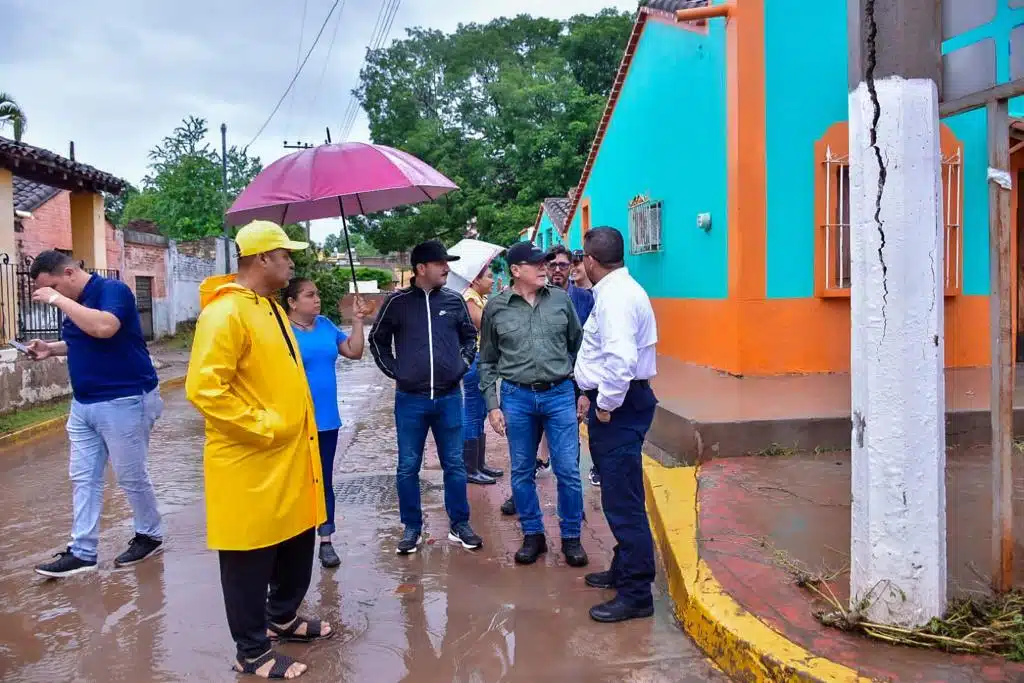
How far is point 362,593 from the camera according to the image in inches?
159

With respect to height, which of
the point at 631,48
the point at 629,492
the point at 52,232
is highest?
the point at 631,48

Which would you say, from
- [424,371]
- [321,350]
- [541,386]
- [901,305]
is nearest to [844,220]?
[541,386]

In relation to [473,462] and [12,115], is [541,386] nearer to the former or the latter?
[473,462]

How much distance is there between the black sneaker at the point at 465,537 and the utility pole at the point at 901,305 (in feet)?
7.31

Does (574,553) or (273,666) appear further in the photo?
(574,553)

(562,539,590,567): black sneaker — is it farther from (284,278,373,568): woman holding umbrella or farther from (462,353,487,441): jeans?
(462,353,487,441): jeans

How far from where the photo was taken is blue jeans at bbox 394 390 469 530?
4.50 m

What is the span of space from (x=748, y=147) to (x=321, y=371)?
17.4 feet

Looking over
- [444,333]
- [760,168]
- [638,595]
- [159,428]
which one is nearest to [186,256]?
[159,428]

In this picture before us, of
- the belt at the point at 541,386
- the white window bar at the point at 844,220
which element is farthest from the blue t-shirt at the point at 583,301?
the white window bar at the point at 844,220

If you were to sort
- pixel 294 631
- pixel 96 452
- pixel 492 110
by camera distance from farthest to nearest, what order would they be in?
pixel 492 110, pixel 96 452, pixel 294 631

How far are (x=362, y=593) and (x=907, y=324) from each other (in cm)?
282

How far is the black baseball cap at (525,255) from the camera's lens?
443cm

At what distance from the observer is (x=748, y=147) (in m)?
7.82
